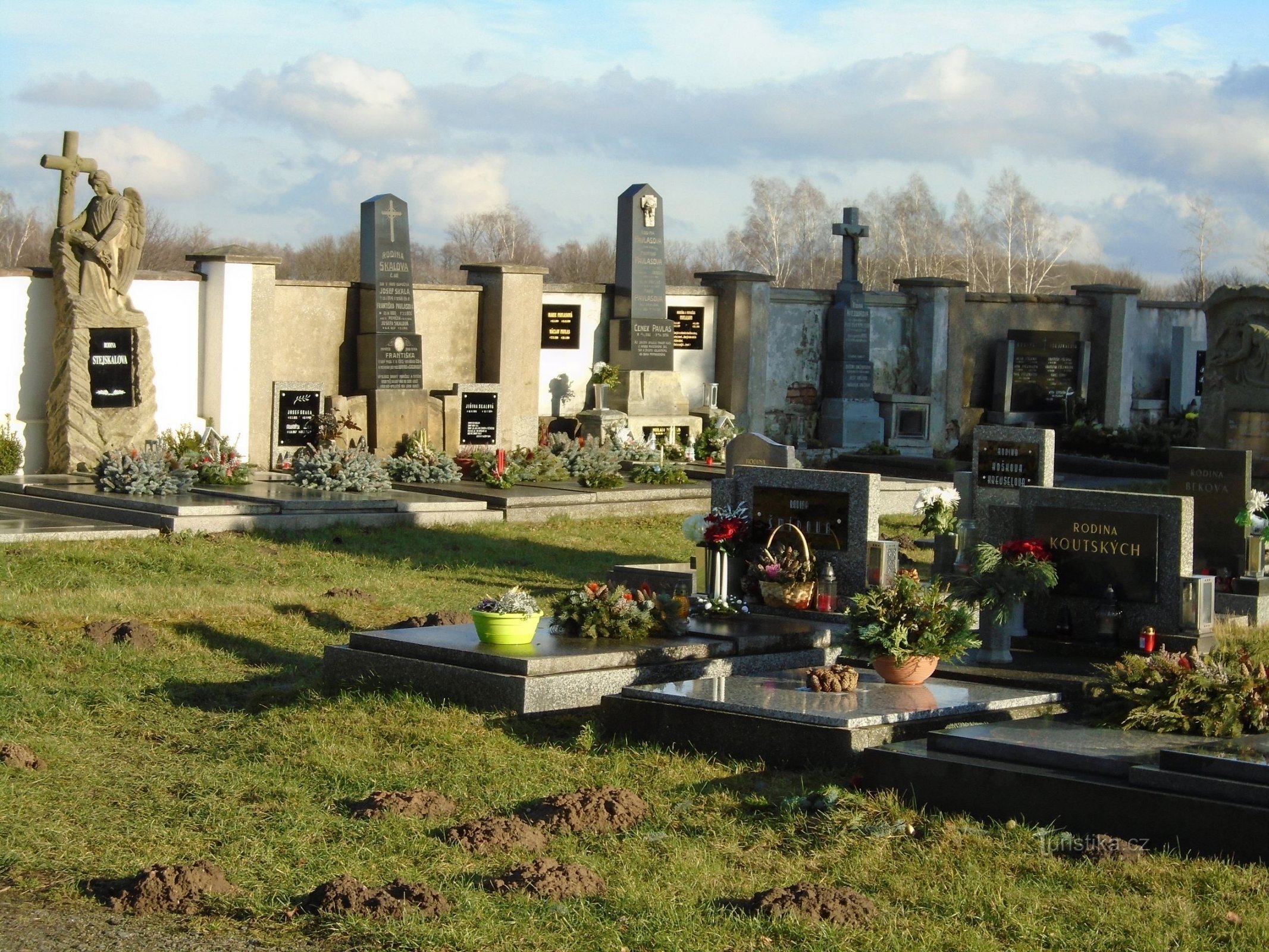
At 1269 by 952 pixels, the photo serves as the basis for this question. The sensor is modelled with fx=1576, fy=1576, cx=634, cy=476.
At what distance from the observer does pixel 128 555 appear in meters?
12.3

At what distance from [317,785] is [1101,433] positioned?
19664 millimetres

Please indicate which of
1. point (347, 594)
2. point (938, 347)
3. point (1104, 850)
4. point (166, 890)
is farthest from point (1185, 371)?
point (166, 890)

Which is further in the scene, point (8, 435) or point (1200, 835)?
point (8, 435)

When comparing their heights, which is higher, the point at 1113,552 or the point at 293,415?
the point at 293,415

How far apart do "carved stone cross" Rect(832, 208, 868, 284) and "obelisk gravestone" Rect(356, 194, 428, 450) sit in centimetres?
889

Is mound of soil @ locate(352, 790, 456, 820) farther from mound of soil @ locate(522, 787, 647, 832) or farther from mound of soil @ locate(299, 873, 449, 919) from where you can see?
mound of soil @ locate(299, 873, 449, 919)

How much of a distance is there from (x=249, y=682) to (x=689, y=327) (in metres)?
14.6

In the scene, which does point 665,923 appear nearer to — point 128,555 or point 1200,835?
point 1200,835

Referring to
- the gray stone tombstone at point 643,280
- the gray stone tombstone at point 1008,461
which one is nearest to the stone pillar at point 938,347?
the gray stone tombstone at point 643,280

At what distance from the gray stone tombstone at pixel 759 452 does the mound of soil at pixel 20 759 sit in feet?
23.5

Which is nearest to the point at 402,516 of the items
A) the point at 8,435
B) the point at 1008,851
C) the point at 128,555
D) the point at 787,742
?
the point at 128,555

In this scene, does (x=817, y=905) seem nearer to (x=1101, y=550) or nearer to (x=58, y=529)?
(x=1101, y=550)

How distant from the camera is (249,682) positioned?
8.95 m

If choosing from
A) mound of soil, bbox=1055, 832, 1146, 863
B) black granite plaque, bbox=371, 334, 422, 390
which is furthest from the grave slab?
black granite plaque, bbox=371, 334, 422, 390
